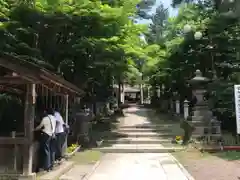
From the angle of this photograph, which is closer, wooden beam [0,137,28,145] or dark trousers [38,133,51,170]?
wooden beam [0,137,28,145]

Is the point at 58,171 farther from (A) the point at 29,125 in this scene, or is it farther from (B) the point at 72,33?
(B) the point at 72,33

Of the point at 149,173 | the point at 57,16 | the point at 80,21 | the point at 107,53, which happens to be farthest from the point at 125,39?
the point at 149,173

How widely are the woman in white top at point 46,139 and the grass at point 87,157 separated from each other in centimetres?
237

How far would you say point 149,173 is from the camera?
9.66 metres

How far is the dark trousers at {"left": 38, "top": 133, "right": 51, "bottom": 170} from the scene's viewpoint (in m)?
9.10

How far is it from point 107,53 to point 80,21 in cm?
177

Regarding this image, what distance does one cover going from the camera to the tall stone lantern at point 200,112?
14695 millimetres

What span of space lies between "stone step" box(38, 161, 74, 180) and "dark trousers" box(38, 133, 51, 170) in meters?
0.27

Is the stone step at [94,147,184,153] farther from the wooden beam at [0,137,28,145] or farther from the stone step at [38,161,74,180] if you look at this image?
the wooden beam at [0,137,28,145]

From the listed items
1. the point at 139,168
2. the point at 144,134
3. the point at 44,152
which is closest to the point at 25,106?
the point at 44,152

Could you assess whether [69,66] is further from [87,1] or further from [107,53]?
[87,1]

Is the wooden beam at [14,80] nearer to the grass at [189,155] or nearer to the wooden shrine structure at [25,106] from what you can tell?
the wooden shrine structure at [25,106]

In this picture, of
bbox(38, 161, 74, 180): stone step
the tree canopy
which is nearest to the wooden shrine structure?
bbox(38, 161, 74, 180): stone step

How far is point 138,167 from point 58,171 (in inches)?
105
